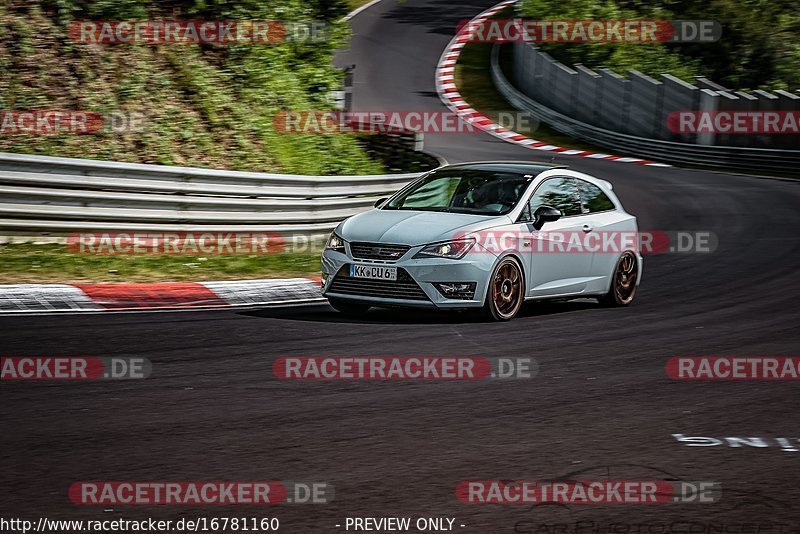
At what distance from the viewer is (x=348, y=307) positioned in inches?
460

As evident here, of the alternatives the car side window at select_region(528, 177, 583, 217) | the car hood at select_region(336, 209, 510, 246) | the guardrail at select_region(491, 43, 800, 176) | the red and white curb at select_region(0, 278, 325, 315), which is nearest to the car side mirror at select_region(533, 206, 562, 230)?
the car side window at select_region(528, 177, 583, 217)

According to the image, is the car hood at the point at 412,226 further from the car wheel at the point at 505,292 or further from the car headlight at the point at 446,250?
the car wheel at the point at 505,292

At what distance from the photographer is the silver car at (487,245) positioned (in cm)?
1095

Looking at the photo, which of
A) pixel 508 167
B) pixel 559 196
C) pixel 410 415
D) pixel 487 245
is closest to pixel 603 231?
pixel 559 196

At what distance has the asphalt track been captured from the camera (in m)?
5.65

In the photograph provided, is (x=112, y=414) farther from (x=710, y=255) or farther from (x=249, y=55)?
(x=249, y=55)

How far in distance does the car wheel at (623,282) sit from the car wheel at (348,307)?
9.28 feet

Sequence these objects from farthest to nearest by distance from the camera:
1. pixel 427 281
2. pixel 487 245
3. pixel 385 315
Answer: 1. pixel 385 315
2. pixel 487 245
3. pixel 427 281

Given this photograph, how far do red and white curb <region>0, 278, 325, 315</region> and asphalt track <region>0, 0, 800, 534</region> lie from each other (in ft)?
2.14

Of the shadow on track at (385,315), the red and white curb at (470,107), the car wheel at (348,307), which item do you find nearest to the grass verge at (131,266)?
the shadow on track at (385,315)

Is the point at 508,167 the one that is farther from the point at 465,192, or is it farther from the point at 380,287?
the point at 380,287

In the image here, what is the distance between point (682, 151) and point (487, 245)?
921 inches

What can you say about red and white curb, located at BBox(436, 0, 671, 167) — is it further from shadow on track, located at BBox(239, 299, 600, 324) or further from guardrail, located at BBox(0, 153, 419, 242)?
shadow on track, located at BBox(239, 299, 600, 324)

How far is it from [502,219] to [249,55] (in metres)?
11.8
